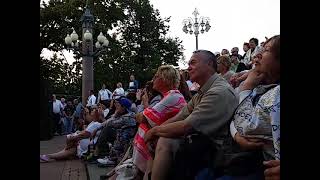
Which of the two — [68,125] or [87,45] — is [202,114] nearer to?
[68,125]

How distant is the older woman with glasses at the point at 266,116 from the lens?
250 centimetres

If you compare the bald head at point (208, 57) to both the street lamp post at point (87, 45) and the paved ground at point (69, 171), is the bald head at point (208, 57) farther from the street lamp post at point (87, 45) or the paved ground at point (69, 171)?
the street lamp post at point (87, 45)

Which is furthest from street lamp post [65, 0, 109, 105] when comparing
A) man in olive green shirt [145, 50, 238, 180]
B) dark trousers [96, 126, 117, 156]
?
man in olive green shirt [145, 50, 238, 180]

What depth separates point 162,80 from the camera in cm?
507

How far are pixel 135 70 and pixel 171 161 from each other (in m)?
32.9

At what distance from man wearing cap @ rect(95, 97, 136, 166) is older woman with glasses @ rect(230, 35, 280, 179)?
194 inches

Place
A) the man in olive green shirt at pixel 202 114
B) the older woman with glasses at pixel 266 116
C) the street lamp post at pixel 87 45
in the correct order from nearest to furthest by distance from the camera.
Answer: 1. the older woman with glasses at pixel 266 116
2. the man in olive green shirt at pixel 202 114
3. the street lamp post at pixel 87 45

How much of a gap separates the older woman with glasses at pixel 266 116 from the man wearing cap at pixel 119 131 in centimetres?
494

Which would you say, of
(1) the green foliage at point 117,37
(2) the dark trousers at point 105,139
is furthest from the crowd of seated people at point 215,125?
(1) the green foliage at point 117,37

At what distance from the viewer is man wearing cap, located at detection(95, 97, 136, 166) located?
26.6 ft
